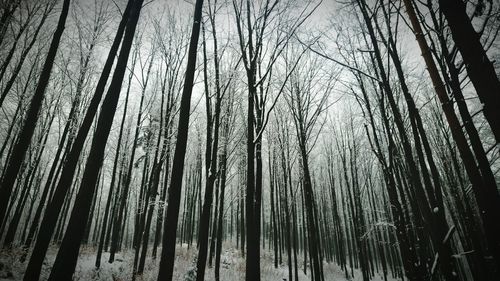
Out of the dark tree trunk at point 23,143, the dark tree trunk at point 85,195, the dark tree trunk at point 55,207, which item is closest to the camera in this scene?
the dark tree trunk at point 85,195

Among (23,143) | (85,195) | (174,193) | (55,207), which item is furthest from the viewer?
(23,143)

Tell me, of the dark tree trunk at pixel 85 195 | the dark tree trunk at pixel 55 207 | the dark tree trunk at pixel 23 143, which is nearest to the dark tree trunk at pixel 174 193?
the dark tree trunk at pixel 85 195

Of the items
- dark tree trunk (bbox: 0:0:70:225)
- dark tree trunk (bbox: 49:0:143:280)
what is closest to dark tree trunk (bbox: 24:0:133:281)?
dark tree trunk (bbox: 49:0:143:280)

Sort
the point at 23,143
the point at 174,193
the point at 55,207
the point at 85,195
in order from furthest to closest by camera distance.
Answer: the point at 23,143 < the point at 55,207 < the point at 174,193 < the point at 85,195

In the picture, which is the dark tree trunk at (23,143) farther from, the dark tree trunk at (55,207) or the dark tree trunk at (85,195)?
the dark tree trunk at (85,195)

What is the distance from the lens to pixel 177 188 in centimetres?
465

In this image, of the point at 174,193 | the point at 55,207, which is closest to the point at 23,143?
the point at 55,207

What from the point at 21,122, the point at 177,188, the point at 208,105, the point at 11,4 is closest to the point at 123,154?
the point at 21,122

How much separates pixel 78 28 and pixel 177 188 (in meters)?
11.8

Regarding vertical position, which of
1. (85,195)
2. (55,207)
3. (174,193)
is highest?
(174,193)

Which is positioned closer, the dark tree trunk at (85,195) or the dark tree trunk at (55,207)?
the dark tree trunk at (85,195)

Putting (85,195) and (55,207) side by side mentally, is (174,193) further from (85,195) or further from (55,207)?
(55,207)

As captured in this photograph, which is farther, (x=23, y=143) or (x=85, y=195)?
(x=23, y=143)

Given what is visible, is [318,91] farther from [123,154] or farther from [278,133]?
[123,154]
